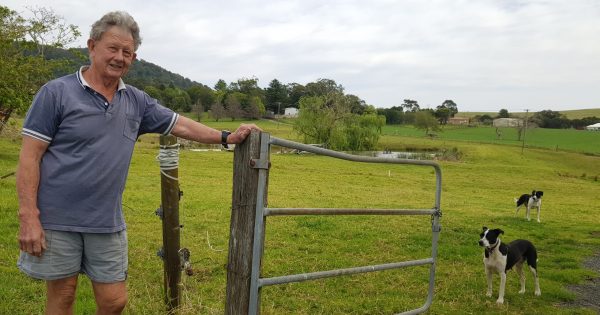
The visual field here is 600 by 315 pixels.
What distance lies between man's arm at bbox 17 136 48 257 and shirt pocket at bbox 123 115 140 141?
0.48 meters

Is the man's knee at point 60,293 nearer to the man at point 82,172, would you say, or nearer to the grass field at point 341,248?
the man at point 82,172

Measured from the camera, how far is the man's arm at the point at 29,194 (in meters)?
2.64

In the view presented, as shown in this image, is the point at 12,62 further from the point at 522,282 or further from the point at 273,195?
the point at 522,282

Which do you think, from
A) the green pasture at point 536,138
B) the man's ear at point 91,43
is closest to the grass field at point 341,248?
the man's ear at point 91,43

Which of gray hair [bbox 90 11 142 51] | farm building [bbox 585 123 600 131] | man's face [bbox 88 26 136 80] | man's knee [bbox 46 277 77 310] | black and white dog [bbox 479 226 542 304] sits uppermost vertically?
farm building [bbox 585 123 600 131]

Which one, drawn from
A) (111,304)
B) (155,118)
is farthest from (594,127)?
(111,304)

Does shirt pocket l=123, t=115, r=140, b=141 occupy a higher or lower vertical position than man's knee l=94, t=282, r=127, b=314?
higher

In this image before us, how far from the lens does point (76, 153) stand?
2752 mm

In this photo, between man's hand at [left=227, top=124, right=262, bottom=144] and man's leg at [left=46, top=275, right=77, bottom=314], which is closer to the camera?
man's leg at [left=46, top=275, right=77, bottom=314]

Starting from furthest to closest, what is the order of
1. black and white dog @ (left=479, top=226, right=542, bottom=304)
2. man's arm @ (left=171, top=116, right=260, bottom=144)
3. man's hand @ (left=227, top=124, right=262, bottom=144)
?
black and white dog @ (left=479, top=226, right=542, bottom=304)
man's arm @ (left=171, top=116, right=260, bottom=144)
man's hand @ (left=227, top=124, right=262, bottom=144)

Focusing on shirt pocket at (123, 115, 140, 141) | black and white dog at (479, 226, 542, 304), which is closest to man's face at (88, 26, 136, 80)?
shirt pocket at (123, 115, 140, 141)

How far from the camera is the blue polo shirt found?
105 inches

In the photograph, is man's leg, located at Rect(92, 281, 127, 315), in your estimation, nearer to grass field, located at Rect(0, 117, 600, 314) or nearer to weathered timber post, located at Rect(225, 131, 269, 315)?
weathered timber post, located at Rect(225, 131, 269, 315)

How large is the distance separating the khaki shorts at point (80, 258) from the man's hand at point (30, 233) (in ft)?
0.24
